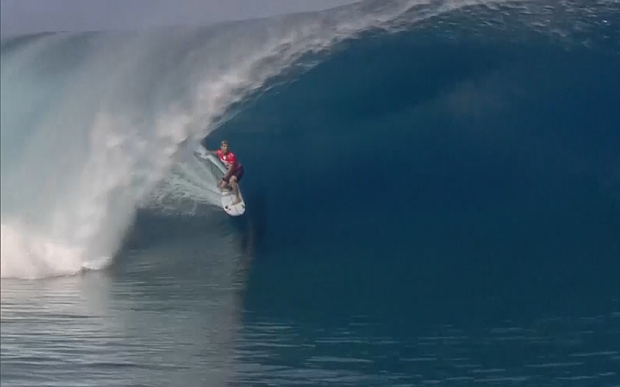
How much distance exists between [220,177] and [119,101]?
647 mm

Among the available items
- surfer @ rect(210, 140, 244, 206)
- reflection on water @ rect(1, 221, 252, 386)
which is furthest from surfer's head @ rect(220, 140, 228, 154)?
reflection on water @ rect(1, 221, 252, 386)

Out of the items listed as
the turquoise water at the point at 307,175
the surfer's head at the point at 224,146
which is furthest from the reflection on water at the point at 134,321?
the surfer's head at the point at 224,146

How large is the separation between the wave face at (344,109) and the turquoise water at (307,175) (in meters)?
0.01

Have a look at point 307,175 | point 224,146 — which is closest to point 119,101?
point 224,146

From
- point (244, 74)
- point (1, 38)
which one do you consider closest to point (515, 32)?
point (244, 74)

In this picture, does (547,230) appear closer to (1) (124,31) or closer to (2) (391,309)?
(2) (391,309)

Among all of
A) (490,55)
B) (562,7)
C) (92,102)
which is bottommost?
(92,102)

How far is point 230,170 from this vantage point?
3.56 m

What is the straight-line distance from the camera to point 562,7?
3578 mm

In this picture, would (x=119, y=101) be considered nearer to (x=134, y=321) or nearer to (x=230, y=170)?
(x=230, y=170)

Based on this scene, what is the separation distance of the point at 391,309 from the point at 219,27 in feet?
5.52

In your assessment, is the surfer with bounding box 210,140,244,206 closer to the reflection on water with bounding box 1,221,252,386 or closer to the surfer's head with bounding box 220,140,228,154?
the surfer's head with bounding box 220,140,228,154

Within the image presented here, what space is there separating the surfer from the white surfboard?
0.02 m

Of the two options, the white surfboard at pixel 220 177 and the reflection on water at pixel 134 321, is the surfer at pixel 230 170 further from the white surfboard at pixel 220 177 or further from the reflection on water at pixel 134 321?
the reflection on water at pixel 134 321
